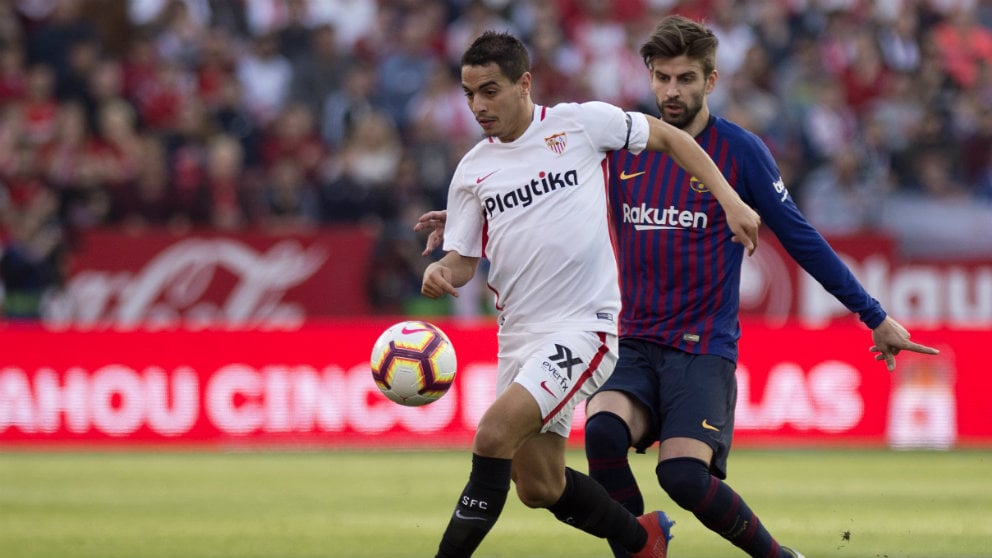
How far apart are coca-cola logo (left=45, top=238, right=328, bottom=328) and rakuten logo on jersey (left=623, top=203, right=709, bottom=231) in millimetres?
8526

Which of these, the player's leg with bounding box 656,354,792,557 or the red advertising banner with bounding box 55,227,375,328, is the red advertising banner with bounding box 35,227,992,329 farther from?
the player's leg with bounding box 656,354,792,557

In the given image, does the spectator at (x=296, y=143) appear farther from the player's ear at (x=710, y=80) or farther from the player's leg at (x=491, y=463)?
the player's leg at (x=491, y=463)

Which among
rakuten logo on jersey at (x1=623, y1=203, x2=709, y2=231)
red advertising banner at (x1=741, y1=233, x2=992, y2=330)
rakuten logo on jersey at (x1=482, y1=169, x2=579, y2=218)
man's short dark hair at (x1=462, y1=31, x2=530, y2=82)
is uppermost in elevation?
man's short dark hair at (x1=462, y1=31, x2=530, y2=82)

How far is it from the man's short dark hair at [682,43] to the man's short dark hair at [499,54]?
618 mm

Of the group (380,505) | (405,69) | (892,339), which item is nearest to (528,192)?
(892,339)

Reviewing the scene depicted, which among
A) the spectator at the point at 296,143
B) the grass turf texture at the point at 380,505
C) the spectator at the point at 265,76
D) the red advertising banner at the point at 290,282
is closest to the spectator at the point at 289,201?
the spectator at the point at 296,143

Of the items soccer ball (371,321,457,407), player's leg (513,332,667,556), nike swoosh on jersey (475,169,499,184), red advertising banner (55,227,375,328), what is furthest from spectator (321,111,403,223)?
player's leg (513,332,667,556)

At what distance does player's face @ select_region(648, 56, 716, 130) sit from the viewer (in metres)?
6.75

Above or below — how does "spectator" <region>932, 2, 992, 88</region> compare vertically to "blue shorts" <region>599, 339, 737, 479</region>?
above

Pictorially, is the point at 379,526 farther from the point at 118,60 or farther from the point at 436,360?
the point at 118,60

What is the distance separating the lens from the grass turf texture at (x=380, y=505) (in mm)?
8617

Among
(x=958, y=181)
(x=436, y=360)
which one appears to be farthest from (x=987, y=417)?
(x=436, y=360)

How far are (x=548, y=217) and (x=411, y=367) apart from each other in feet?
2.71

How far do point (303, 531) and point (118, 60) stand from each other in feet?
31.4
